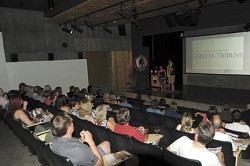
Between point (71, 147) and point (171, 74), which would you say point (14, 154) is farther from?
point (171, 74)

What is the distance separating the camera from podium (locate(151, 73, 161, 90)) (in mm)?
11078

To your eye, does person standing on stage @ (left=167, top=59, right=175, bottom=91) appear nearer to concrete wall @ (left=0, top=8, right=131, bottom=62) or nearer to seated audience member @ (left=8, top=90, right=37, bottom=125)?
concrete wall @ (left=0, top=8, right=131, bottom=62)

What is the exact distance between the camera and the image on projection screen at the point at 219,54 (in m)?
8.55

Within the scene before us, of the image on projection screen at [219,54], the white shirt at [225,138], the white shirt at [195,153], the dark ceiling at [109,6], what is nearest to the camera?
the white shirt at [195,153]

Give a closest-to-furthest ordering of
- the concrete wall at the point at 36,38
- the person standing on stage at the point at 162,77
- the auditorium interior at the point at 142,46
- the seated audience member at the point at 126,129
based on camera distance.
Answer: the seated audience member at the point at 126,129
the auditorium interior at the point at 142,46
the concrete wall at the point at 36,38
the person standing on stage at the point at 162,77

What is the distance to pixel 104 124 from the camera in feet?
11.5

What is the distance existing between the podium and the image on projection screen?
1.61 meters

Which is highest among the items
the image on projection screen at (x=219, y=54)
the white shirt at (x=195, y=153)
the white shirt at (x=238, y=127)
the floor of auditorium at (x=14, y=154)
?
the image on projection screen at (x=219, y=54)

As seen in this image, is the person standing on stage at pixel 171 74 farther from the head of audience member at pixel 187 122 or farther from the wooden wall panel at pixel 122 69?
the head of audience member at pixel 187 122

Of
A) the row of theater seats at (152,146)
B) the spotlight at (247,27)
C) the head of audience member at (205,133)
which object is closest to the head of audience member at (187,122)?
the row of theater seats at (152,146)

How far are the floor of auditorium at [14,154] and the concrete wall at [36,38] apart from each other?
19.6 feet

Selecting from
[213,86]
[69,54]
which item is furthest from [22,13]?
[213,86]

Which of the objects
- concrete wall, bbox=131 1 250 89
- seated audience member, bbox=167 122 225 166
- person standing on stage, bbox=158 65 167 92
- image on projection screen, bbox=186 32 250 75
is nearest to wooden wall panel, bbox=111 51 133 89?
concrete wall, bbox=131 1 250 89

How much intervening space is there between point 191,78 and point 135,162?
9.14 m
